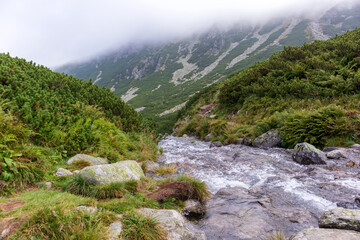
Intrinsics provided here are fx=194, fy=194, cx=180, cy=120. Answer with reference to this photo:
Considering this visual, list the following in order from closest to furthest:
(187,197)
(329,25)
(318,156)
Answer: (187,197) → (318,156) → (329,25)

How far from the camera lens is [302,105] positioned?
14.6 m

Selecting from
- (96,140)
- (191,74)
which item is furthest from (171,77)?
(96,140)

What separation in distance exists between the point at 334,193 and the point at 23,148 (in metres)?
8.71

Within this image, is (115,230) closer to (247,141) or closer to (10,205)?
(10,205)

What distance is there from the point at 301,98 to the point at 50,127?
55.7ft

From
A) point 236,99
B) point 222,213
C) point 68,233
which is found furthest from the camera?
point 236,99

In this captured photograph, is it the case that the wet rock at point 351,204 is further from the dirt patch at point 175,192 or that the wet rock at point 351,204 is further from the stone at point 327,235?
the dirt patch at point 175,192

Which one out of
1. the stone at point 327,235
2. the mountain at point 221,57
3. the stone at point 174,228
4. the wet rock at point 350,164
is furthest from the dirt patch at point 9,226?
the mountain at point 221,57

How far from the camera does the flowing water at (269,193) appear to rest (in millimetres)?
4188

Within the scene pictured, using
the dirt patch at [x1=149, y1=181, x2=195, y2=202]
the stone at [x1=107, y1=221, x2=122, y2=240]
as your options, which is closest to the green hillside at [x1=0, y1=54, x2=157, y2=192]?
the stone at [x1=107, y1=221, x2=122, y2=240]

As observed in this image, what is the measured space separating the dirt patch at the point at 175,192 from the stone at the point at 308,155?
19.1 feet

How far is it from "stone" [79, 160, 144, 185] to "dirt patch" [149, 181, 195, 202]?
111 centimetres

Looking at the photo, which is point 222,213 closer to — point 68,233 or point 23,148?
point 68,233

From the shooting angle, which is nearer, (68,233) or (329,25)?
(68,233)
